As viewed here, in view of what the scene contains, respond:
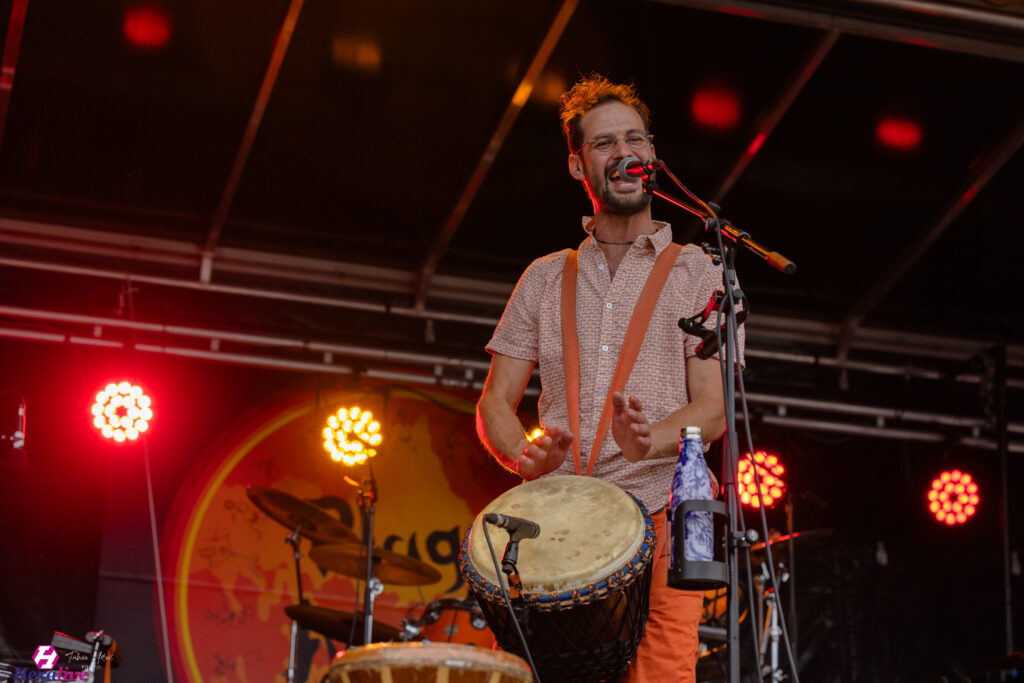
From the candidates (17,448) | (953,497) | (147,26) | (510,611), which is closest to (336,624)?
(17,448)

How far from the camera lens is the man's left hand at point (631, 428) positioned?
110 inches

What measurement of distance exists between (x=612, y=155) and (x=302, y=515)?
12.4 feet

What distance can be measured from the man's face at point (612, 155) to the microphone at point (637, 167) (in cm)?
22

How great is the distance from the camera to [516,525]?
2799 mm

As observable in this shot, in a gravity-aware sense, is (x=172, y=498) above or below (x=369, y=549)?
above

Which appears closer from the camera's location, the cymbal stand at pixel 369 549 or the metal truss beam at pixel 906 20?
the metal truss beam at pixel 906 20

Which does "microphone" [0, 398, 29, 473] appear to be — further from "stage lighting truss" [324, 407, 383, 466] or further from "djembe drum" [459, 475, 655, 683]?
"djembe drum" [459, 475, 655, 683]

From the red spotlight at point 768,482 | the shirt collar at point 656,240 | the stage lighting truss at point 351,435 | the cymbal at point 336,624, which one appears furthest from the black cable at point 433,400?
the shirt collar at point 656,240

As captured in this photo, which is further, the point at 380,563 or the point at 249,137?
the point at 380,563

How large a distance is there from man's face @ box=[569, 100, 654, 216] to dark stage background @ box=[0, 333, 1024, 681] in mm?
4986

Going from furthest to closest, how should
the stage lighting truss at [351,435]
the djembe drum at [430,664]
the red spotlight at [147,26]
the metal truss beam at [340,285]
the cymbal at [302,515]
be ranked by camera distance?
the stage lighting truss at [351,435], the metal truss beam at [340,285], the cymbal at [302,515], the red spotlight at [147,26], the djembe drum at [430,664]

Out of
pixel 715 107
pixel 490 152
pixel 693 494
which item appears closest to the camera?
pixel 693 494

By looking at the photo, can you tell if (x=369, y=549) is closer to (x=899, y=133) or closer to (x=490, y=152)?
(x=490, y=152)

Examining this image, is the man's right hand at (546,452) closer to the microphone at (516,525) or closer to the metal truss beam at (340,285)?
the microphone at (516,525)
